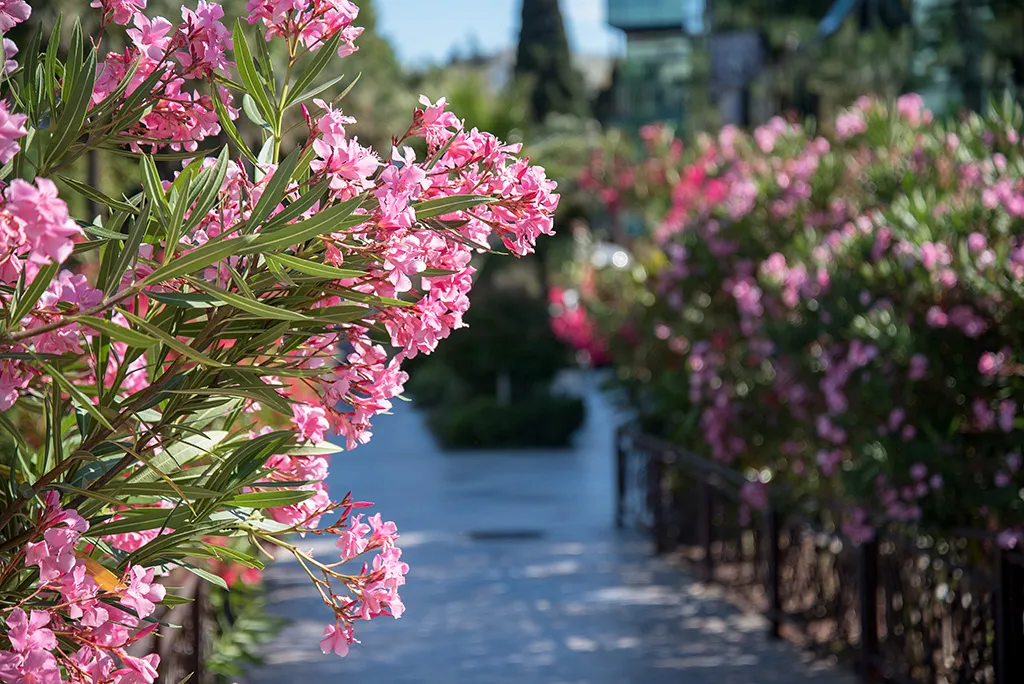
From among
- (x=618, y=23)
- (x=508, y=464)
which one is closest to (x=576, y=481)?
(x=508, y=464)

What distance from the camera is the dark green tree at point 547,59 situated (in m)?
47.8

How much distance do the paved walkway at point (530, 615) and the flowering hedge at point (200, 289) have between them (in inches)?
178

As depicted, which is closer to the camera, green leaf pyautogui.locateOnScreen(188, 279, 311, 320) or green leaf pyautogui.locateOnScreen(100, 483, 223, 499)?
green leaf pyautogui.locateOnScreen(188, 279, 311, 320)

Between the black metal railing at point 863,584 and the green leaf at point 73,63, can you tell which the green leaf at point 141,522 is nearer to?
the green leaf at point 73,63

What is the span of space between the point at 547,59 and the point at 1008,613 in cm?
4466

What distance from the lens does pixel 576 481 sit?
1466 centimetres

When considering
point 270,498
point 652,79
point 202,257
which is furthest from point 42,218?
point 652,79

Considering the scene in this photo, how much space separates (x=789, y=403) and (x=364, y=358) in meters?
5.34

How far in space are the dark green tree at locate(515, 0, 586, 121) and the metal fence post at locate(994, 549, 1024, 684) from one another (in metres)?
43.6

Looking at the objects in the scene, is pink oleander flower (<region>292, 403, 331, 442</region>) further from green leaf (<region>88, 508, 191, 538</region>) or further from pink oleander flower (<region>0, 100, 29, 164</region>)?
pink oleander flower (<region>0, 100, 29, 164</region>)

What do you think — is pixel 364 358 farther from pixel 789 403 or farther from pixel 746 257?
pixel 746 257

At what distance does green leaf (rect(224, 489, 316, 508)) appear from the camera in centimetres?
233

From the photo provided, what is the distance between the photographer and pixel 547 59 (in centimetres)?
4803

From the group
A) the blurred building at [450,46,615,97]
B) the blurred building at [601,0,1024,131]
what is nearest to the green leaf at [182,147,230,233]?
the blurred building at [601,0,1024,131]
